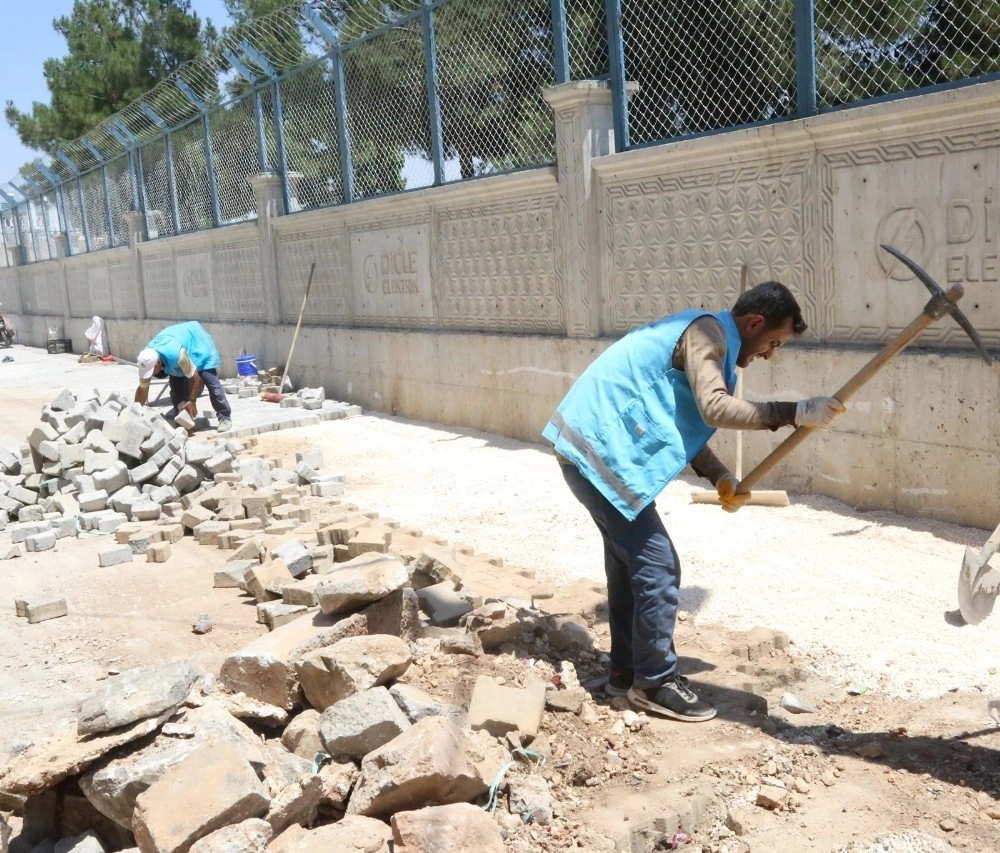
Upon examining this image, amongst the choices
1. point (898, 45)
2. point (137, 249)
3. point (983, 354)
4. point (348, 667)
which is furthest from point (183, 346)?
point (137, 249)

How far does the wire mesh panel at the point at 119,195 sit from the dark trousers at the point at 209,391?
414 inches

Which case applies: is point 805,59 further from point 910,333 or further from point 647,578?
point 647,578

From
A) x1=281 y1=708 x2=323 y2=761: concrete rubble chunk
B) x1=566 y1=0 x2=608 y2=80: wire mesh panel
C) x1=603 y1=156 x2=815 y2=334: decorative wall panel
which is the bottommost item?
x1=281 y1=708 x2=323 y2=761: concrete rubble chunk

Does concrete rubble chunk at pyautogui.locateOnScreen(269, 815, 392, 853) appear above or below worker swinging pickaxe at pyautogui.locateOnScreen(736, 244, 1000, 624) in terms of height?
below

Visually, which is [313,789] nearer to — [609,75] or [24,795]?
[24,795]

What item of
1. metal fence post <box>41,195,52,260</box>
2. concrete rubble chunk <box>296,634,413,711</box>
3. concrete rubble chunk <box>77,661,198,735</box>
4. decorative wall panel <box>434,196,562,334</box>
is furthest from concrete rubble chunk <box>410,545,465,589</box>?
metal fence post <box>41,195,52,260</box>

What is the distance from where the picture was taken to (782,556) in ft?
17.5

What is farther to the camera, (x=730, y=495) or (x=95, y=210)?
(x=95, y=210)

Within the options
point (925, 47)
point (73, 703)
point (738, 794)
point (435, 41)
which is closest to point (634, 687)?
point (738, 794)

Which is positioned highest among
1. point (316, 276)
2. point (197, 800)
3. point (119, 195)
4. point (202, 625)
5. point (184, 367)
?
point (119, 195)

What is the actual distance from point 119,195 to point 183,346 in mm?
12258

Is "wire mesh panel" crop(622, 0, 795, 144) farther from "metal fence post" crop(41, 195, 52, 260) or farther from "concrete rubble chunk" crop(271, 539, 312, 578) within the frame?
"metal fence post" crop(41, 195, 52, 260)

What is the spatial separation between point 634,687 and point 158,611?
2.88 metres

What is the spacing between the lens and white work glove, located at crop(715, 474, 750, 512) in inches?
141
